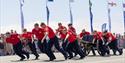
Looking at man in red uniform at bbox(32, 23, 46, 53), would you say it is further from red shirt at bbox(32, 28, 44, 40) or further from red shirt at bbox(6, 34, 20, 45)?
red shirt at bbox(6, 34, 20, 45)

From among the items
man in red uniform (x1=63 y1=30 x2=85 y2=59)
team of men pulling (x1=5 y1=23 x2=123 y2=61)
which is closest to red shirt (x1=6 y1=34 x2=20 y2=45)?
team of men pulling (x1=5 y1=23 x2=123 y2=61)

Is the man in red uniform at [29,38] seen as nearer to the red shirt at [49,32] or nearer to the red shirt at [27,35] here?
the red shirt at [27,35]

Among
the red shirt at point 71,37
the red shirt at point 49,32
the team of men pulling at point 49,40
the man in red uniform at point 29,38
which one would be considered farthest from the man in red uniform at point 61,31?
the man in red uniform at point 29,38

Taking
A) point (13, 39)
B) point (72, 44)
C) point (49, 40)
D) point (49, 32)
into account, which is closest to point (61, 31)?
point (72, 44)

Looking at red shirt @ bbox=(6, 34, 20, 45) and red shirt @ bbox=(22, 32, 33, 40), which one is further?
red shirt @ bbox=(22, 32, 33, 40)

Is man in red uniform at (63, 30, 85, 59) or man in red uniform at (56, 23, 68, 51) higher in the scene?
man in red uniform at (56, 23, 68, 51)

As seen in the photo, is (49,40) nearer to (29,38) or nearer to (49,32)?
(49,32)

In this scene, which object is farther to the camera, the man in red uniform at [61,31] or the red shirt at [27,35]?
the red shirt at [27,35]

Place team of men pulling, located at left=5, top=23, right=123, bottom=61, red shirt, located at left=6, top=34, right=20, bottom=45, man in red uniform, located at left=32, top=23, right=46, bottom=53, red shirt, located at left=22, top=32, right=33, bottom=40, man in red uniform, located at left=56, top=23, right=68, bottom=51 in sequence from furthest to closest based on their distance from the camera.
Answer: red shirt, located at left=22, top=32, right=33, bottom=40 → red shirt, located at left=6, top=34, right=20, bottom=45 → man in red uniform, located at left=56, top=23, right=68, bottom=51 → man in red uniform, located at left=32, top=23, right=46, bottom=53 → team of men pulling, located at left=5, top=23, right=123, bottom=61

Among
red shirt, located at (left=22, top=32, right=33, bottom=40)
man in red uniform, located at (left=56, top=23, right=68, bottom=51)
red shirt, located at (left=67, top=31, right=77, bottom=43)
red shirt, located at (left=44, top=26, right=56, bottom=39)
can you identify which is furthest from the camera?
red shirt, located at (left=22, top=32, right=33, bottom=40)

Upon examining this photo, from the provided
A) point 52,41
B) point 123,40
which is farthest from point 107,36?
point 123,40

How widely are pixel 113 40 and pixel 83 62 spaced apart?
7618mm

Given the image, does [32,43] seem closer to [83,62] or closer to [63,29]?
[63,29]

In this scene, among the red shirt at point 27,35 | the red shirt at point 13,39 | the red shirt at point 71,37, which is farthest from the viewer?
the red shirt at point 27,35
